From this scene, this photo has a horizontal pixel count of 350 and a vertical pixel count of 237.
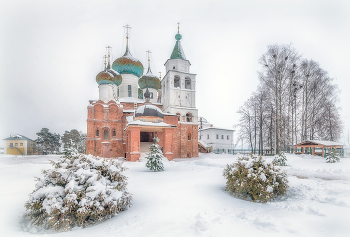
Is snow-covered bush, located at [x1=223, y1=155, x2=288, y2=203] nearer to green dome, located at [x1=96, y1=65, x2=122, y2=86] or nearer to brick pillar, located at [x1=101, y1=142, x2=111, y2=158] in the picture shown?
brick pillar, located at [x1=101, y1=142, x2=111, y2=158]

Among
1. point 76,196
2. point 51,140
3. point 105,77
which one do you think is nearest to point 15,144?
point 76,196

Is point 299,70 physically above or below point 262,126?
above

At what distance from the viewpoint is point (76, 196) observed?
3.60 meters

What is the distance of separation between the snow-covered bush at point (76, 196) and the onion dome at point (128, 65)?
79.4 ft

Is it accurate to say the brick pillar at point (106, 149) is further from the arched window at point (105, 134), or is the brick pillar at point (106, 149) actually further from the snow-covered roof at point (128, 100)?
the snow-covered roof at point (128, 100)

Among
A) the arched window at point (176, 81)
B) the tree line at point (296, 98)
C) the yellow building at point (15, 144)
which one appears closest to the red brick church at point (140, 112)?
the arched window at point (176, 81)

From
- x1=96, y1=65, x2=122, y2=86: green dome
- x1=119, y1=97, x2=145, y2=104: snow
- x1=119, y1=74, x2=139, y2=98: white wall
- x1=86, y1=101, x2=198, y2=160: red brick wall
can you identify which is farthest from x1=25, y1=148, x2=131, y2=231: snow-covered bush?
x1=119, y1=74, x2=139, y2=98: white wall

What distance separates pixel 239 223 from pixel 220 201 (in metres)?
1.30

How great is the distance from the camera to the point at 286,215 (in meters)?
3.69

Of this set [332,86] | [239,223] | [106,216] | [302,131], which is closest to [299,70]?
[332,86]

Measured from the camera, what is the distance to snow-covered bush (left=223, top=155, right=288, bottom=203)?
15.8ft

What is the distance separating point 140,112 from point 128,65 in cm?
1187

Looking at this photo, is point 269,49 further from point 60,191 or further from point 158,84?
point 60,191

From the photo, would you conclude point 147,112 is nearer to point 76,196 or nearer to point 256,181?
point 256,181
